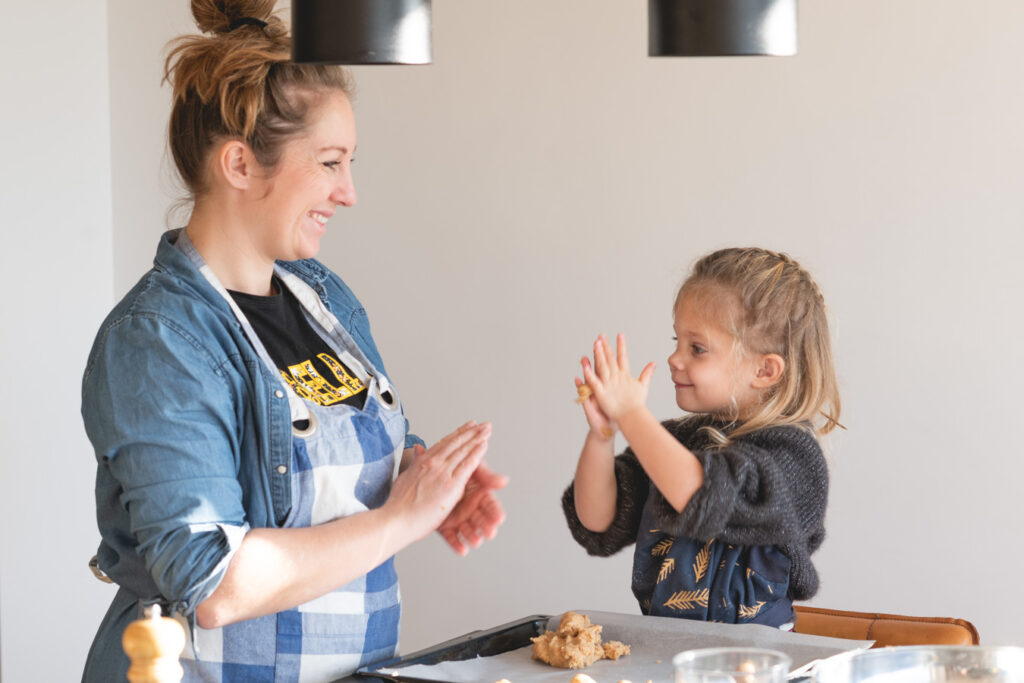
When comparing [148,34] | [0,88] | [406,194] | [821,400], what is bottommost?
[821,400]

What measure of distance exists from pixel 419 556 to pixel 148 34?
1.61m

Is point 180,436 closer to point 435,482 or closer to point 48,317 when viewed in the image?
point 435,482

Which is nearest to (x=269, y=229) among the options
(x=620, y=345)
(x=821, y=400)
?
(x=620, y=345)

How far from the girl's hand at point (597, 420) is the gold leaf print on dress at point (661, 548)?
0.16 metres

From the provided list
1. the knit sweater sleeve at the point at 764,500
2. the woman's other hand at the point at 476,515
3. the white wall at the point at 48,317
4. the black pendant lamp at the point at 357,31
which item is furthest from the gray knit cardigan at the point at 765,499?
the white wall at the point at 48,317

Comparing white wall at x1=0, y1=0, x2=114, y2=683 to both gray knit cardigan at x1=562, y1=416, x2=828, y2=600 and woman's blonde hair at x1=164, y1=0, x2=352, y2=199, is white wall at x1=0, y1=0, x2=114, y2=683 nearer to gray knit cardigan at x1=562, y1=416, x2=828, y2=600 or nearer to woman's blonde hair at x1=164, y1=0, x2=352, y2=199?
woman's blonde hair at x1=164, y1=0, x2=352, y2=199

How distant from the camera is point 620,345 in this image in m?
1.54

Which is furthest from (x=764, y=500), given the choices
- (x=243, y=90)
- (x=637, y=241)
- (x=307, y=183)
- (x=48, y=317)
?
(x=48, y=317)

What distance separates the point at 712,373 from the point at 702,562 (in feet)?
0.87

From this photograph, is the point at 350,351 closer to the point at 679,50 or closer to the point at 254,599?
the point at 254,599

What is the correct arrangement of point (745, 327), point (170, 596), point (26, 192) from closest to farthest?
point (170, 596) < point (745, 327) < point (26, 192)

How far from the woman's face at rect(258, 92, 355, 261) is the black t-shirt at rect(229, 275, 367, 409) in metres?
0.07

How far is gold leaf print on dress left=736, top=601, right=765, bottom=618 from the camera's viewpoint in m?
1.55

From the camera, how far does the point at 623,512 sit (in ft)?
5.59
